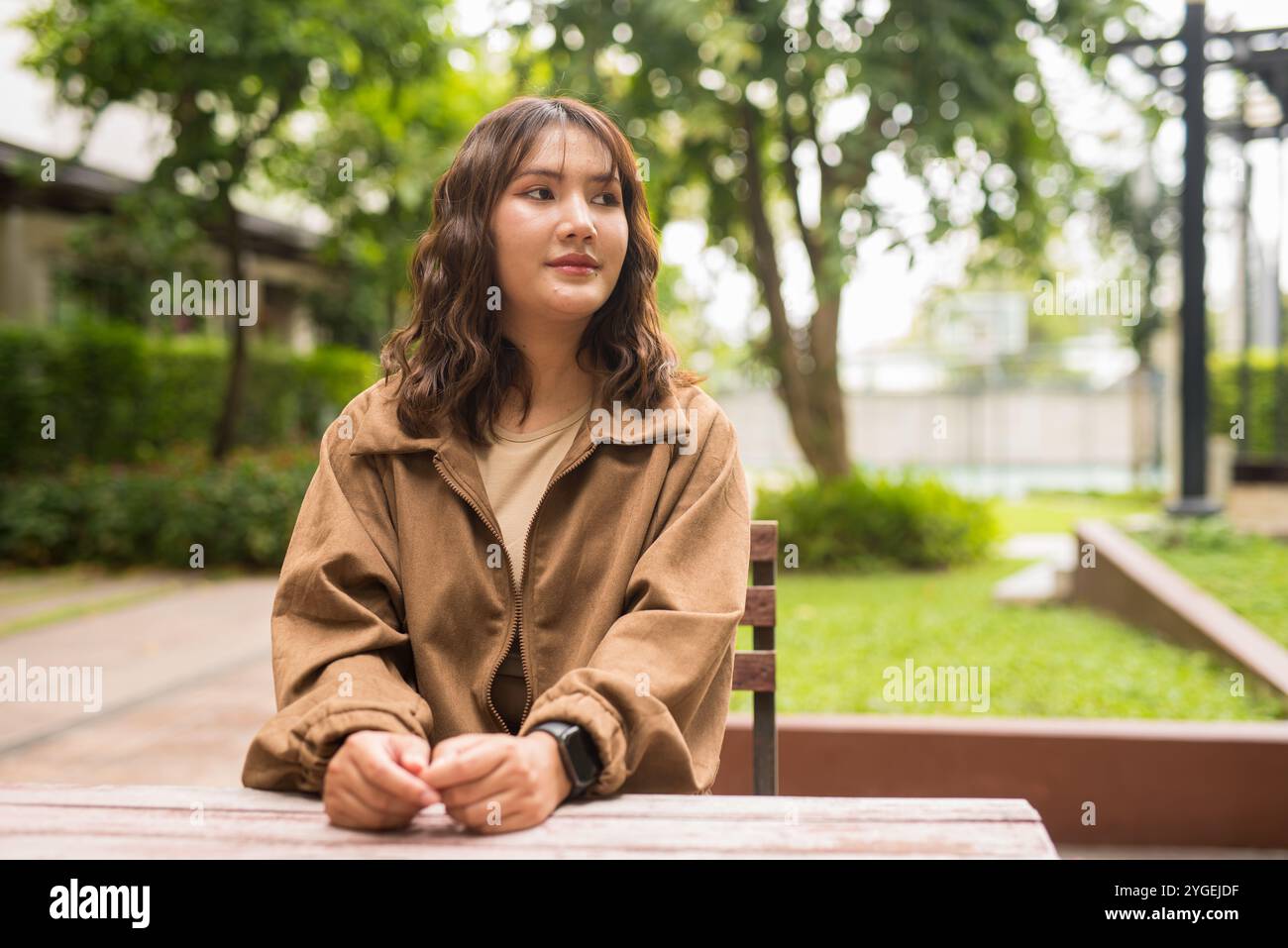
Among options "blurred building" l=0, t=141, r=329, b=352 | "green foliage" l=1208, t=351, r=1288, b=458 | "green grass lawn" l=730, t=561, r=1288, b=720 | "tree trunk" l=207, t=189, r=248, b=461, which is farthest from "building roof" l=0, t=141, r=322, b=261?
"green foliage" l=1208, t=351, r=1288, b=458

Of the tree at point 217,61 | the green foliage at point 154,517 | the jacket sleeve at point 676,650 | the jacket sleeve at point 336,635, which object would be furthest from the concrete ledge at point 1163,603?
the tree at point 217,61

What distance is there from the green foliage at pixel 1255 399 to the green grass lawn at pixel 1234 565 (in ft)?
21.6

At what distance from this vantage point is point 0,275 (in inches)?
513

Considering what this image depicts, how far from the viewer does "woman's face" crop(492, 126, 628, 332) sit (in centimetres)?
188

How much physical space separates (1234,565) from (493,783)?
5947mm

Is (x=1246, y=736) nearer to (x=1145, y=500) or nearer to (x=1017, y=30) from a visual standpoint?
(x=1017, y=30)

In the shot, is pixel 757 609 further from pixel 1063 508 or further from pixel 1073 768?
pixel 1063 508

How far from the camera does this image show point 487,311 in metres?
2.02

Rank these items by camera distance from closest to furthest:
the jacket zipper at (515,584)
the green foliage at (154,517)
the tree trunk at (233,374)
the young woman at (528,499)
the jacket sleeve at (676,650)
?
the jacket sleeve at (676,650) < the young woman at (528,499) < the jacket zipper at (515,584) < the green foliage at (154,517) < the tree trunk at (233,374)

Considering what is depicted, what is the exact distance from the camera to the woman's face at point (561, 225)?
74.2 inches

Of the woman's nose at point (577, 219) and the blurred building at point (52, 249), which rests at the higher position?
the blurred building at point (52, 249)

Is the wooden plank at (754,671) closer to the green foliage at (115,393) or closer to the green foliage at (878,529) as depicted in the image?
the green foliage at (878,529)
